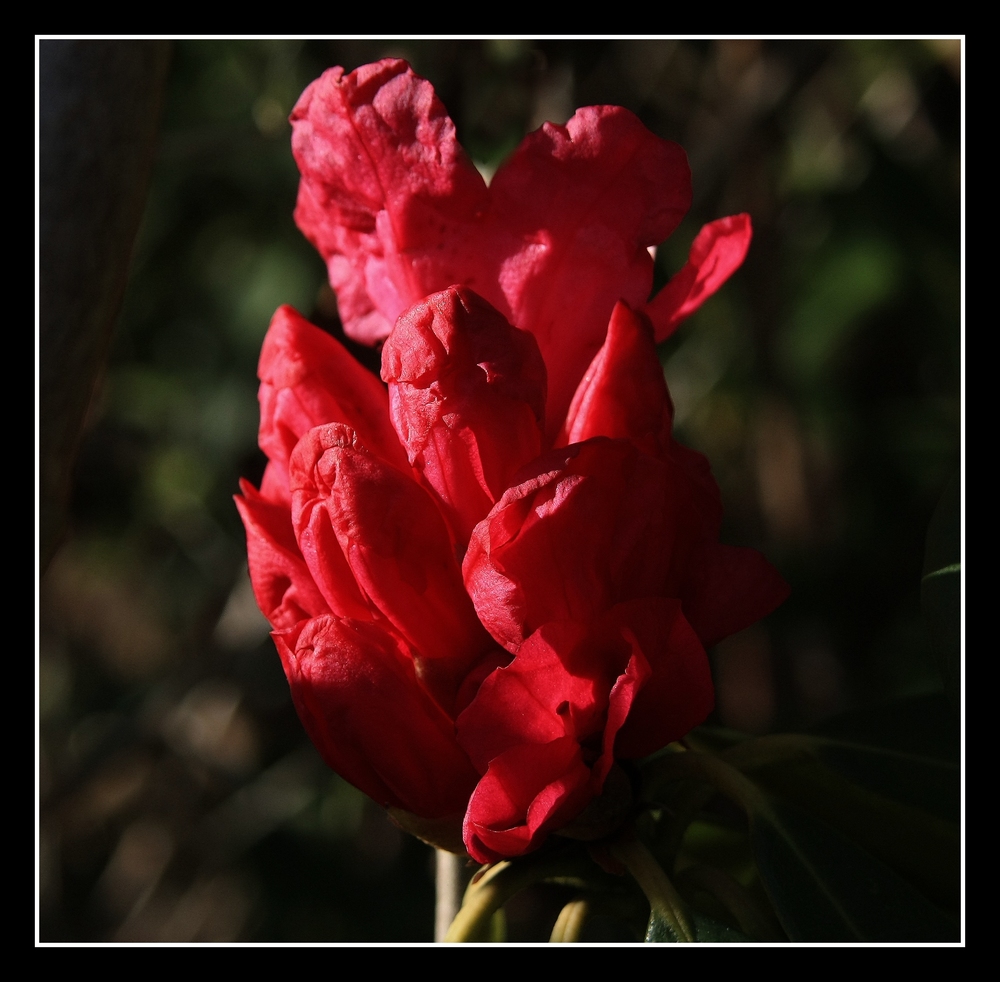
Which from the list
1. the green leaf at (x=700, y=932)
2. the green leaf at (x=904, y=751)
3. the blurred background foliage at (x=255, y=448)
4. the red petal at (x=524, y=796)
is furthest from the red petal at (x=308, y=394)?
the blurred background foliage at (x=255, y=448)

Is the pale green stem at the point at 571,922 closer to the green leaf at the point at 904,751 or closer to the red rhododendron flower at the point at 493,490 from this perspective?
the red rhododendron flower at the point at 493,490

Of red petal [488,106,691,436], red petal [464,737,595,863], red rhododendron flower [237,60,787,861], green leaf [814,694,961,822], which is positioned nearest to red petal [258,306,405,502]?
red rhododendron flower [237,60,787,861]

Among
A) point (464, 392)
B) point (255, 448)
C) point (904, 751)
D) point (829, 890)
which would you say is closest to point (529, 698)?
point (464, 392)

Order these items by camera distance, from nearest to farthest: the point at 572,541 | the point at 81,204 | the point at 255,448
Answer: the point at 572,541
the point at 81,204
the point at 255,448

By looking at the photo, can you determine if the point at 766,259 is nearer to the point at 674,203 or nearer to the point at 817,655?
the point at 817,655

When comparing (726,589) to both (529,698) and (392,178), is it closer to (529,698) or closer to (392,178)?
(529,698)

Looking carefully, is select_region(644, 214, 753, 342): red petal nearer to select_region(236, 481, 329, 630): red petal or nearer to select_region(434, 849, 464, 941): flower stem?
select_region(236, 481, 329, 630): red petal
